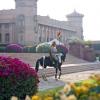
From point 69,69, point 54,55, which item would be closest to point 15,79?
point 54,55

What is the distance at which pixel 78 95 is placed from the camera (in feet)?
12.8

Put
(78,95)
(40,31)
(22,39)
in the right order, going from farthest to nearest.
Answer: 1. (40,31)
2. (22,39)
3. (78,95)

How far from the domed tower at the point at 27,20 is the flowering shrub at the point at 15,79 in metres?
53.6

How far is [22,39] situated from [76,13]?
2524 centimetres

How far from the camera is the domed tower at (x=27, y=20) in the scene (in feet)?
206

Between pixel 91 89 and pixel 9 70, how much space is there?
4.43 metres

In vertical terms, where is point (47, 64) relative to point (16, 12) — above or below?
below

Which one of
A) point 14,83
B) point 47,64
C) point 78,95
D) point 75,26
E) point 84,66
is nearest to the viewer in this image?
point 78,95

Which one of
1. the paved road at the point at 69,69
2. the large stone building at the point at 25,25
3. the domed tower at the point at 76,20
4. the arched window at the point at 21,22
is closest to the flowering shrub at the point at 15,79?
the paved road at the point at 69,69

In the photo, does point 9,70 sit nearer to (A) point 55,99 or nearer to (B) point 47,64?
(A) point 55,99

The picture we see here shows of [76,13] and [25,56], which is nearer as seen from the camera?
[25,56]

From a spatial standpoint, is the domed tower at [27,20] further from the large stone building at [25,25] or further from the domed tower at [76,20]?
the domed tower at [76,20]

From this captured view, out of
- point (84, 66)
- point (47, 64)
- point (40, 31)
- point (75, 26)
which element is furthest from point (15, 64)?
point (75, 26)

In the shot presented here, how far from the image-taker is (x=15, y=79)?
27.8ft
